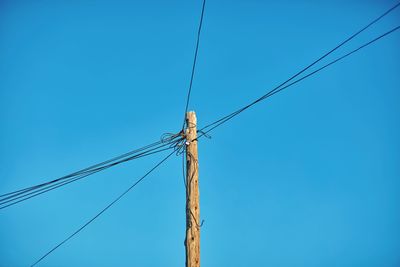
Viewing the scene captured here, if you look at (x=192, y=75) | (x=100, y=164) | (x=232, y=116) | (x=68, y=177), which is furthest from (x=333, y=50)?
(x=68, y=177)

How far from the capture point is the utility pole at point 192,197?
5898mm

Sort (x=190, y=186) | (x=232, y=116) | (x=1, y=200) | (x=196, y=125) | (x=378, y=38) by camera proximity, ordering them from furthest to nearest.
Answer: (x=1, y=200) → (x=232, y=116) → (x=196, y=125) → (x=190, y=186) → (x=378, y=38)

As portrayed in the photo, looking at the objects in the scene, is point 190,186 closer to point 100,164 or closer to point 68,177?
point 100,164

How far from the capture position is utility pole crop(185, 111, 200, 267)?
590 cm

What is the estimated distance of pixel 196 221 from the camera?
20.1ft

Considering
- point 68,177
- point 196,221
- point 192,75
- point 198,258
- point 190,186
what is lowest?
point 198,258

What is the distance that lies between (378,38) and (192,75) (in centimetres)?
394

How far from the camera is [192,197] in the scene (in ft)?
20.7

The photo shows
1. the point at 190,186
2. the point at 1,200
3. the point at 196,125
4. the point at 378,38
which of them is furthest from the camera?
the point at 1,200

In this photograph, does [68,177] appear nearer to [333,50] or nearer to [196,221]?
[196,221]

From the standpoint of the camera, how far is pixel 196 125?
7121 mm

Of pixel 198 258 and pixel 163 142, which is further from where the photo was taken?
Result: pixel 163 142

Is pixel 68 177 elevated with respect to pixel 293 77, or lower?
lower

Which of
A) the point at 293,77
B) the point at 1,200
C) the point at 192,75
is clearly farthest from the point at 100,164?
the point at 293,77
